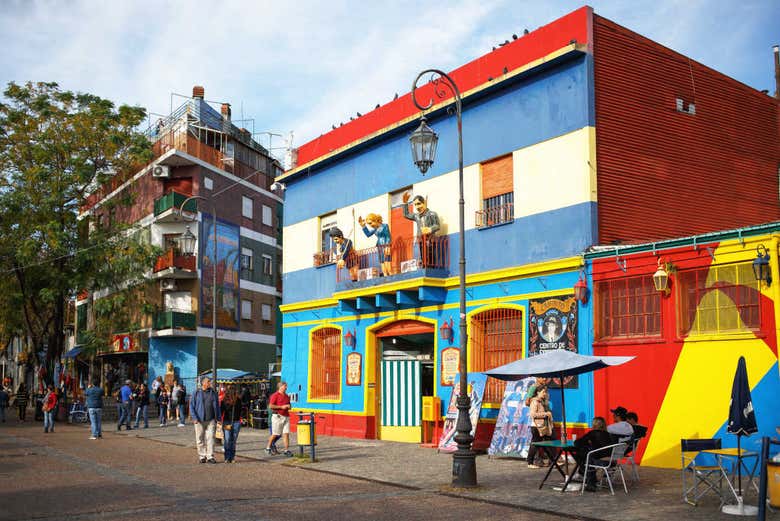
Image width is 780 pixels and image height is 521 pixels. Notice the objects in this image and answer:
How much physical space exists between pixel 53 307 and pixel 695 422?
3071 cm

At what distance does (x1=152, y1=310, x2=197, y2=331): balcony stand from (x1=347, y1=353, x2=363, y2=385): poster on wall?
17.5 m

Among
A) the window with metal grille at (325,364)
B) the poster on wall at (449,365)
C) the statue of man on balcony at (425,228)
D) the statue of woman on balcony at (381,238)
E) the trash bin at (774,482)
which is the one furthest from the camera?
the window with metal grille at (325,364)

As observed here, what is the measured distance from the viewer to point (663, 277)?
1419 centimetres

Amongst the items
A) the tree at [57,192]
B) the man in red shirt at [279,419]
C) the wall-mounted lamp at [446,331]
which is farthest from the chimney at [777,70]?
the tree at [57,192]

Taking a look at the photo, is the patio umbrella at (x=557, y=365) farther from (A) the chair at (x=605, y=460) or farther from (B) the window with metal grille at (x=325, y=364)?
(B) the window with metal grille at (x=325, y=364)

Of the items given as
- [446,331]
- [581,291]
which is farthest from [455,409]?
[581,291]

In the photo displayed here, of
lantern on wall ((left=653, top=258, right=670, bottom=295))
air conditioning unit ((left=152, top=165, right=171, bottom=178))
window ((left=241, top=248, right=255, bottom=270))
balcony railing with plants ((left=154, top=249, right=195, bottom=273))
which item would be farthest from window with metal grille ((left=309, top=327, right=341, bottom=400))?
window ((left=241, top=248, right=255, bottom=270))

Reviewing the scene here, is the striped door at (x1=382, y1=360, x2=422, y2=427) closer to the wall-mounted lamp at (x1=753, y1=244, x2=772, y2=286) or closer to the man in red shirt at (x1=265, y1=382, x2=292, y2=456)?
the man in red shirt at (x1=265, y1=382, x2=292, y2=456)

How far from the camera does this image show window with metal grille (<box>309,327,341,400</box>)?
2317 centimetres

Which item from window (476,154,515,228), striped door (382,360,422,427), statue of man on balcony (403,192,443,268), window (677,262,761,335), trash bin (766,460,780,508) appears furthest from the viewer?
striped door (382,360,422,427)

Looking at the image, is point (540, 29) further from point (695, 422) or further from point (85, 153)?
point (85, 153)

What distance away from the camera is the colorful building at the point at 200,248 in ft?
127

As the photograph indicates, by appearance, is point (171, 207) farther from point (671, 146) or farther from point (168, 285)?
point (671, 146)

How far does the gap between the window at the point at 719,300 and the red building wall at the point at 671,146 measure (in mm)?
2223
